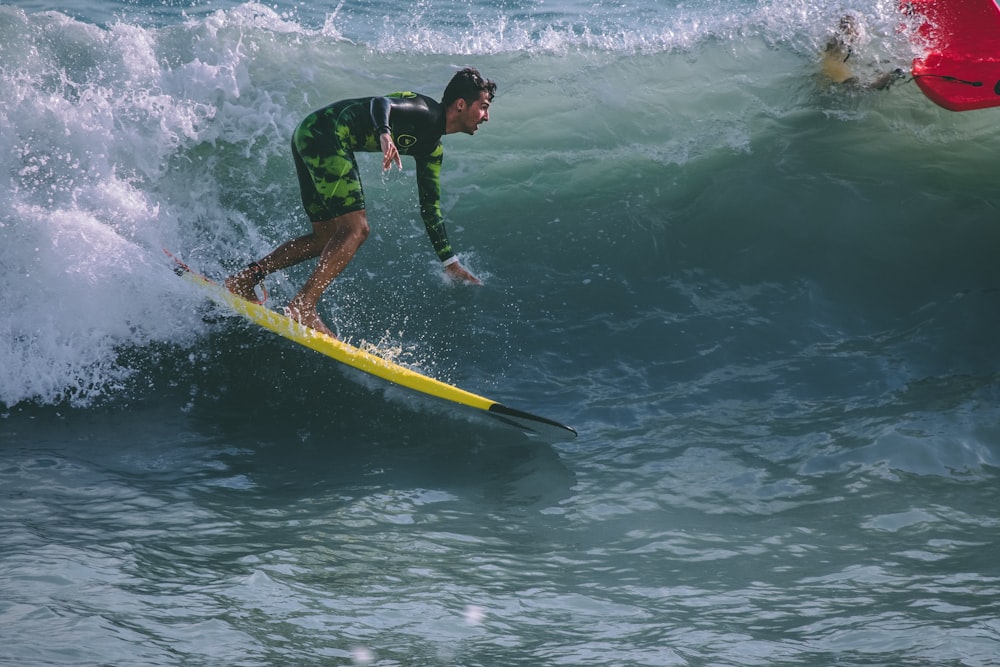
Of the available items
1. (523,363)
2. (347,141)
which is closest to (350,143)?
(347,141)

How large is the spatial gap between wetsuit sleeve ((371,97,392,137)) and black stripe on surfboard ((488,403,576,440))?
1.51 meters

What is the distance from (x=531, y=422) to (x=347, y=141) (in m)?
1.84

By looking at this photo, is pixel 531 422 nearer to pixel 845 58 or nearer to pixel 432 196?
pixel 432 196

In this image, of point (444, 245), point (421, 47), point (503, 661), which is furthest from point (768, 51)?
point (503, 661)

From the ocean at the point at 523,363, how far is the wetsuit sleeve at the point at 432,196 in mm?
740

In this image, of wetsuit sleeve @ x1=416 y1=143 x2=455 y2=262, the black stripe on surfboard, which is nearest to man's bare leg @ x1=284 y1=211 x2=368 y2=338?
wetsuit sleeve @ x1=416 y1=143 x2=455 y2=262

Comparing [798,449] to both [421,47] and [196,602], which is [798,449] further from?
[421,47]

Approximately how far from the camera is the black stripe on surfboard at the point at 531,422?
15.4 ft

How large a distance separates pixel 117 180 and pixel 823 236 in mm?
4830

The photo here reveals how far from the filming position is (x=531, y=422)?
15.5ft

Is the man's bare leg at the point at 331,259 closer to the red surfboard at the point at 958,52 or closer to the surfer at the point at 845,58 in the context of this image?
the surfer at the point at 845,58

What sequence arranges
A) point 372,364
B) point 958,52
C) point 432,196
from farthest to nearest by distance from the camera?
point 958,52 < point 432,196 < point 372,364

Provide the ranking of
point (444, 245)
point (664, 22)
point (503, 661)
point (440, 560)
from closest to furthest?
point (503, 661) < point (440, 560) < point (444, 245) < point (664, 22)

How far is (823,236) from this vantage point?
6.87m
